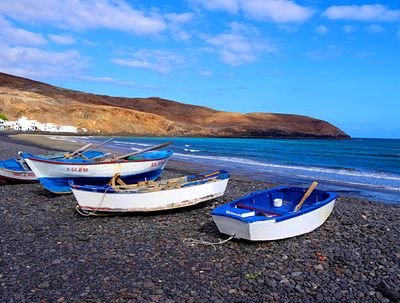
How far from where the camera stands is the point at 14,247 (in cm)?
784

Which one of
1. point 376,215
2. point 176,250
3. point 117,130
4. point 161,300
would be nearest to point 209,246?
point 176,250

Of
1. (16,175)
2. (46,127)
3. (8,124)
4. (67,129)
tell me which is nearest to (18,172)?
(16,175)

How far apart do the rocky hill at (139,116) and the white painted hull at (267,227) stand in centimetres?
11194

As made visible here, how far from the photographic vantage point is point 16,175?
1555 centimetres

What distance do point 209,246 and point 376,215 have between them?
6199mm

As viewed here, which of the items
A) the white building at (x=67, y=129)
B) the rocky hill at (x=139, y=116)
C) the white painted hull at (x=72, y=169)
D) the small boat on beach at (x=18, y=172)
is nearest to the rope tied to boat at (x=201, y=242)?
the white painted hull at (x=72, y=169)

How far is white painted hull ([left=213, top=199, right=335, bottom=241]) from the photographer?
7.73 meters

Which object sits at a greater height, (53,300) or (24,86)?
(24,86)

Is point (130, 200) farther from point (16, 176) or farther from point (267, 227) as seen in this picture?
point (16, 176)

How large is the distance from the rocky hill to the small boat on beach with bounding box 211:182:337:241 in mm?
110790

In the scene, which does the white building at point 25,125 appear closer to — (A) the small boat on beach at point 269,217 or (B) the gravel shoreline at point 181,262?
(B) the gravel shoreline at point 181,262

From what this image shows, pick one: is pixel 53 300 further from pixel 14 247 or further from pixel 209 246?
pixel 209 246

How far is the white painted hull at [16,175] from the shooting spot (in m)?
15.4

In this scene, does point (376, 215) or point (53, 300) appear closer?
point (53, 300)
